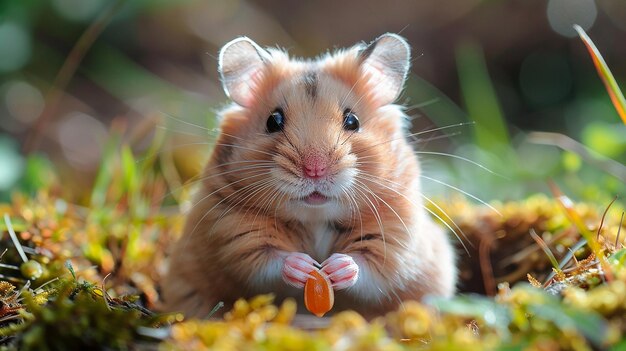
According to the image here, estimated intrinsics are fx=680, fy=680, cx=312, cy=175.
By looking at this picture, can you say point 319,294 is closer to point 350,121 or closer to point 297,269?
point 297,269

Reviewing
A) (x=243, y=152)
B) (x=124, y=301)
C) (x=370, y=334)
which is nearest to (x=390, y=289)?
(x=243, y=152)

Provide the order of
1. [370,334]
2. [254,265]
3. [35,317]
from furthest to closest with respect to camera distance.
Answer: [254,265], [35,317], [370,334]

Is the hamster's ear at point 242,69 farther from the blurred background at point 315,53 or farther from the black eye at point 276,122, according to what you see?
the blurred background at point 315,53

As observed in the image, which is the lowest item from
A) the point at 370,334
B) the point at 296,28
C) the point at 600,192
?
the point at 370,334

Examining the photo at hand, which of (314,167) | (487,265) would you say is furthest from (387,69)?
(487,265)

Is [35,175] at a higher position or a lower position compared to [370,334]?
lower

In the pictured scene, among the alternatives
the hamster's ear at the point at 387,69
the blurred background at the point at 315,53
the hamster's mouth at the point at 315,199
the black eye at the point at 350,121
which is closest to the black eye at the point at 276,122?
the black eye at the point at 350,121

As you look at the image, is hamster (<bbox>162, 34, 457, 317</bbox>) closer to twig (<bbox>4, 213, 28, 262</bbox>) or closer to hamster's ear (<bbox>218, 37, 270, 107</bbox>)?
hamster's ear (<bbox>218, 37, 270, 107</bbox>)

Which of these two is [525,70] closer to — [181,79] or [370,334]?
[181,79]
